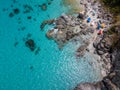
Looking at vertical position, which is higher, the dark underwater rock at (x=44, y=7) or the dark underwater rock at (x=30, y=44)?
the dark underwater rock at (x=44, y=7)

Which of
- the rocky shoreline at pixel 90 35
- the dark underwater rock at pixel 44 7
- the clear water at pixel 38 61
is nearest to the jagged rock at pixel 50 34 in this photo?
the rocky shoreline at pixel 90 35

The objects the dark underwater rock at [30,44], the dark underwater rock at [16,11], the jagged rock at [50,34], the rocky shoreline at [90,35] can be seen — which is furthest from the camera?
the dark underwater rock at [16,11]

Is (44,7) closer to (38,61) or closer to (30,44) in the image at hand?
(30,44)

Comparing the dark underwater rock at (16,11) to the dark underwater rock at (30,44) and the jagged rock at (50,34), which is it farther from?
the jagged rock at (50,34)

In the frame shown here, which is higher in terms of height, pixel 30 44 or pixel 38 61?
pixel 30 44

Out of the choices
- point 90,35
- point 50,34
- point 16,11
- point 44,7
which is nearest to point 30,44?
point 50,34
